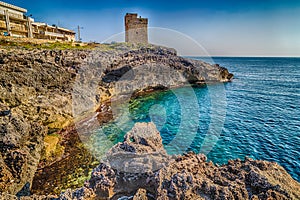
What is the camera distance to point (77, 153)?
13758 millimetres

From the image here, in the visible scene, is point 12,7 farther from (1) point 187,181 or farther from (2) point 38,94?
(1) point 187,181

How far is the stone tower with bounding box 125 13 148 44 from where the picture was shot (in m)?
54.1

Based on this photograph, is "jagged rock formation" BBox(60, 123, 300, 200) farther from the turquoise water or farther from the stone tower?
the stone tower

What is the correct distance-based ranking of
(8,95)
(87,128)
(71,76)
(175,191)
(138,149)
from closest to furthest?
(175,191)
(138,149)
(8,95)
(87,128)
(71,76)

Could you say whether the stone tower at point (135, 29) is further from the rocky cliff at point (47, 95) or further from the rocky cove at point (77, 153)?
the rocky cove at point (77, 153)

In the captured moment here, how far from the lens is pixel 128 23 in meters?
55.9

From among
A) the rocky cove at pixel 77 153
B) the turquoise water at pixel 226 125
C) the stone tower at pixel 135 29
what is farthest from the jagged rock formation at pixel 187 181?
the stone tower at pixel 135 29

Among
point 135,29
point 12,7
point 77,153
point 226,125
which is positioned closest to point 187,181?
point 77,153

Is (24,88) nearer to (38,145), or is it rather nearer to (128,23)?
(38,145)

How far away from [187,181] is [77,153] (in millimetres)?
11151

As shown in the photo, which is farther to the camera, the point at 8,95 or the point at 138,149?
the point at 8,95

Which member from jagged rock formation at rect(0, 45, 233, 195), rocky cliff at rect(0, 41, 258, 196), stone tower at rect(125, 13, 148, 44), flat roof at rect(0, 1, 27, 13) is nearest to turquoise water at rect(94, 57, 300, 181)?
rocky cliff at rect(0, 41, 258, 196)

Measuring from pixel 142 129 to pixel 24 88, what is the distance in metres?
13.8

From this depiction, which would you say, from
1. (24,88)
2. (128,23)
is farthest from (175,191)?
(128,23)
